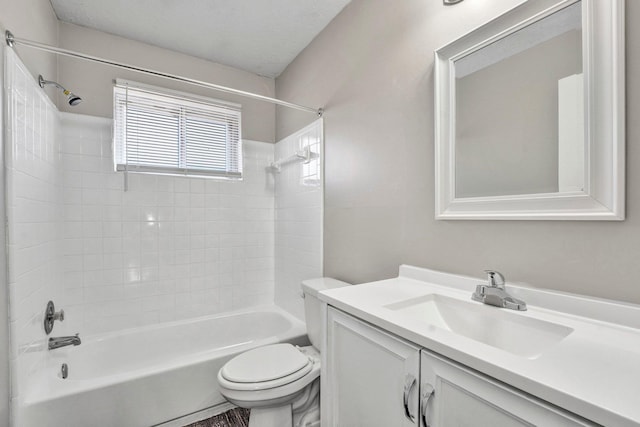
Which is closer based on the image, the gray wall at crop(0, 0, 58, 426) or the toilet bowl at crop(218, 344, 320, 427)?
the gray wall at crop(0, 0, 58, 426)

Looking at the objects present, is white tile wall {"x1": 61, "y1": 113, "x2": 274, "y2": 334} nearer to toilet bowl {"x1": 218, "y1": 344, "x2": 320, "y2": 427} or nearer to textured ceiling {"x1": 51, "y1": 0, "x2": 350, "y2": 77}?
textured ceiling {"x1": 51, "y1": 0, "x2": 350, "y2": 77}

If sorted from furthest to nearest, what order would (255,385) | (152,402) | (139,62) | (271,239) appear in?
(271,239) < (139,62) < (152,402) < (255,385)

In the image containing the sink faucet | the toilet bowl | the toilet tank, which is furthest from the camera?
the toilet tank

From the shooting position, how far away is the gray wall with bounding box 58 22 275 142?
203 cm

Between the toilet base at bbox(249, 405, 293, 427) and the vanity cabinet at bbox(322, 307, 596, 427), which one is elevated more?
the vanity cabinet at bbox(322, 307, 596, 427)

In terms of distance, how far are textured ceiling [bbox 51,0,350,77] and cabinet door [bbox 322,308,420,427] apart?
6.22ft

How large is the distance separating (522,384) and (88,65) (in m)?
2.89

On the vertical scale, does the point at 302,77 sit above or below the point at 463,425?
above

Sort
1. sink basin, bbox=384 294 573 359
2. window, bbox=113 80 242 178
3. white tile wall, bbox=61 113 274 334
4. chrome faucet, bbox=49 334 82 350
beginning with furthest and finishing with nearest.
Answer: window, bbox=113 80 242 178 → white tile wall, bbox=61 113 274 334 → chrome faucet, bbox=49 334 82 350 → sink basin, bbox=384 294 573 359

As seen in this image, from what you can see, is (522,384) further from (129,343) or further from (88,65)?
(88,65)

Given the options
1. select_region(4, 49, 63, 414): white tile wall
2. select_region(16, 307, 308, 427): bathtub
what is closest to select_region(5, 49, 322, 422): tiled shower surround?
select_region(4, 49, 63, 414): white tile wall

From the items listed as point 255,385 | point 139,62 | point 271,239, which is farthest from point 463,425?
point 139,62

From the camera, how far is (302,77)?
235 centimetres

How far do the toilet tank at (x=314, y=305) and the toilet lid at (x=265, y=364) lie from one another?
18 cm
